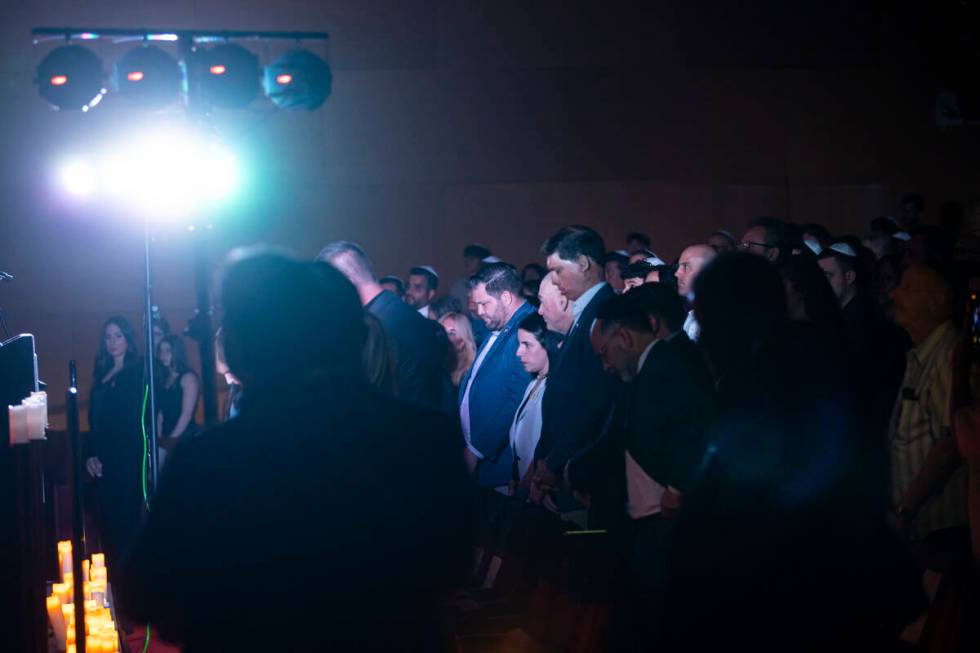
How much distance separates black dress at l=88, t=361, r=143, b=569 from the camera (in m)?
7.44

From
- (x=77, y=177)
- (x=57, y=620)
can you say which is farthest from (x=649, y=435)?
(x=77, y=177)

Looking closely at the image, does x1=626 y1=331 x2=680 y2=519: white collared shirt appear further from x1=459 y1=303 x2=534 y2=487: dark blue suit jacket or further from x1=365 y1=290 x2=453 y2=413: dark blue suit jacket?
x1=459 y1=303 x2=534 y2=487: dark blue suit jacket

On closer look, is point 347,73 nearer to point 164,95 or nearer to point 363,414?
point 164,95

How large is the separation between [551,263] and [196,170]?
1688 millimetres

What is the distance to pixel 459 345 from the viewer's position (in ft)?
21.2

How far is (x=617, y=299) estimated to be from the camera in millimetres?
4023

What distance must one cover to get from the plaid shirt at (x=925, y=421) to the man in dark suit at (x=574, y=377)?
99cm

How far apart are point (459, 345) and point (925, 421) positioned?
9.62 feet

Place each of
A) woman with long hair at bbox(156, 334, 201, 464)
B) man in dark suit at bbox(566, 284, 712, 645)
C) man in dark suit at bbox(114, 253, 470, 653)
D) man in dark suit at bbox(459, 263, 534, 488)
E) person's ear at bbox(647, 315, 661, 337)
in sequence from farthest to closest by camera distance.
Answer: woman with long hair at bbox(156, 334, 201, 464) < man in dark suit at bbox(459, 263, 534, 488) < person's ear at bbox(647, 315, 661, 337) < man in dark suit at bbox(566, 284, 712, 645) < man in dark suit at bbox(114, 253, 470, 653)

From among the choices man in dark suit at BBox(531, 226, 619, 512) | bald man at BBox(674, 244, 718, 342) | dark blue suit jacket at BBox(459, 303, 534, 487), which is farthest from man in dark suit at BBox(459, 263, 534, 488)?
bald man at BBox(674, 244, 718, 342)

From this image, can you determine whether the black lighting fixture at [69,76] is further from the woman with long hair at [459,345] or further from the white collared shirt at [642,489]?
the white collared shirt at [642,489]

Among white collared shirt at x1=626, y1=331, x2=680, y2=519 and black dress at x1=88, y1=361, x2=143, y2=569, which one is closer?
white collared shirt at x1=626, y1=331, x2=680, y2=519

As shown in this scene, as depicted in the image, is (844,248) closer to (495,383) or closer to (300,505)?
(495,383)

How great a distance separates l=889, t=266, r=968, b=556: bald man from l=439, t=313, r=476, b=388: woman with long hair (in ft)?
8.98
